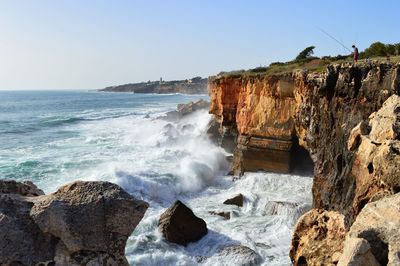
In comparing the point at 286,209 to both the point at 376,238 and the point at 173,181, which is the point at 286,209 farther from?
the point at 376,238

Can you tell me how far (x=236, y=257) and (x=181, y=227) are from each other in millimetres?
2263

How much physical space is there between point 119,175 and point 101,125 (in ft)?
94.2

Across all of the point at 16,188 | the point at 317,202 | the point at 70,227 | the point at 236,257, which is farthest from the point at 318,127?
the point at 70,227

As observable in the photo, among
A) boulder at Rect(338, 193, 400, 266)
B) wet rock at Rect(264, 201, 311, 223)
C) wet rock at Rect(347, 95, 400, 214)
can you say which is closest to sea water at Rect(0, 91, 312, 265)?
wet rock at Rect(264, 201, 311, 223)

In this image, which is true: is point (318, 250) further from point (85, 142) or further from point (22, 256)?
point (85, 142)

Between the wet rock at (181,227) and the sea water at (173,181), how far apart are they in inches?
9.8

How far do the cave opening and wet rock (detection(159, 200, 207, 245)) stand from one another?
9.47m

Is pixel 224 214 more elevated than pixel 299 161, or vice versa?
pixel 299 161

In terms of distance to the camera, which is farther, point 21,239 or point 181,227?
point 181,227

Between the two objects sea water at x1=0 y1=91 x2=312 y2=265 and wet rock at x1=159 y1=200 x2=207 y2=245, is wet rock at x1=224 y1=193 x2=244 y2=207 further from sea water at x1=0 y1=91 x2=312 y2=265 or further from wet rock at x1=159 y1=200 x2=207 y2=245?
A: wet rock at x1=159 y1=200 x2=207 y2=245

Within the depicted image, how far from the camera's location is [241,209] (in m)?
17.3

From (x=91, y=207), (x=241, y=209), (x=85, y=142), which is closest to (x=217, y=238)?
(x=241, y=209)

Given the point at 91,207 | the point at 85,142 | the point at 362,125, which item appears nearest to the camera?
the point at 91,207

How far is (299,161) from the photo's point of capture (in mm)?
22953
